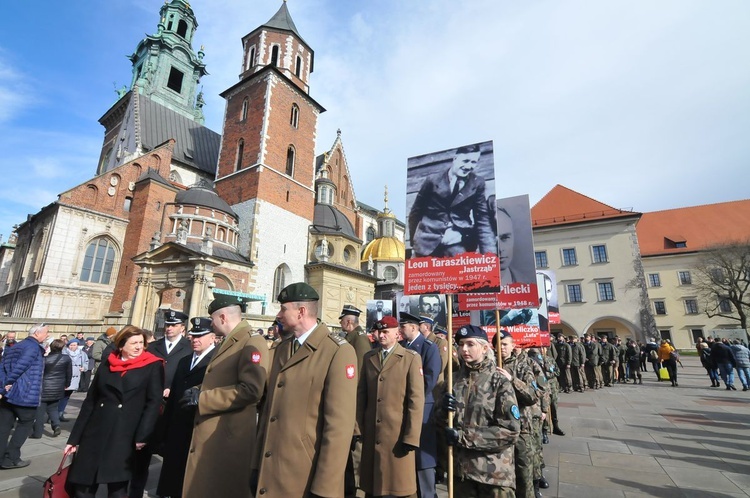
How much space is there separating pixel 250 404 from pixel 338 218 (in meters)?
29.9

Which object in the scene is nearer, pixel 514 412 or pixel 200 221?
pixel 514 412

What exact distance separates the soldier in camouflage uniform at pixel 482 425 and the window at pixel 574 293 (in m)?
33.1

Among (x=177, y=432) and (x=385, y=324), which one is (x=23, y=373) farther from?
(x=385, y=324)

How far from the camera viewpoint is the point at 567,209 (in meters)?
33.9

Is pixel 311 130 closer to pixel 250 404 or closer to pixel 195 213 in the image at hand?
pixel 195 213

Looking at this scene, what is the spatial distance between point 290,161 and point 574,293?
86.2 feet

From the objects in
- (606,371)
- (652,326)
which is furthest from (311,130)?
(652,326)

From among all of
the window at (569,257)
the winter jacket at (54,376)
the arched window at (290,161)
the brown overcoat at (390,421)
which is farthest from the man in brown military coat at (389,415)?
the window at (569,257)

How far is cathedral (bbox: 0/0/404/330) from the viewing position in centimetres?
2011

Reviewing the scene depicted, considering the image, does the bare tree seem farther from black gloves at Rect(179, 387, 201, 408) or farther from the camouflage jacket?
black gloves at Rect(179, 387, 201, 408)

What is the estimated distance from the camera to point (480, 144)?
596cm

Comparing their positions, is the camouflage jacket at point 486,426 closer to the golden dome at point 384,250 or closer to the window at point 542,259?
the window at point 542,259

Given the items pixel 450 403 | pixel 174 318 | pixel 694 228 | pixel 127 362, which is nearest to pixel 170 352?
pixel 174 318

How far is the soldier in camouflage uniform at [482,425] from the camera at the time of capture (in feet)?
9.29
